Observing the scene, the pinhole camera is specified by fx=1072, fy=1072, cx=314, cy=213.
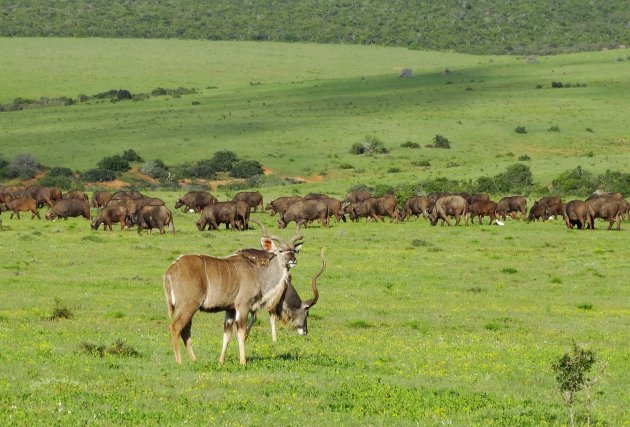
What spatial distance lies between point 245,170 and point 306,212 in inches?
1086

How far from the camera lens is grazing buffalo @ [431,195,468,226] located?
152 feet

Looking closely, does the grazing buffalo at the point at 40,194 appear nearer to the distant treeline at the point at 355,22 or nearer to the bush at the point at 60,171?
the bush at the point at 60,171

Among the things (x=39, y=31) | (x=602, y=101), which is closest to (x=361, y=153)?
(x=602, y=101)

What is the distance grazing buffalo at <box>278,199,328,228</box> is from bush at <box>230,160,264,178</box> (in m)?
26.9

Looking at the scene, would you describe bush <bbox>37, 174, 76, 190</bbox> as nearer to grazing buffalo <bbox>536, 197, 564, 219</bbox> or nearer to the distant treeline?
grazing buffalo <bbox>536, 197, 564, 219</bbox>

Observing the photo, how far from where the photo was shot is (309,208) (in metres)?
46.8

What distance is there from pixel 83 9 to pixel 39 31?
71.7 ft

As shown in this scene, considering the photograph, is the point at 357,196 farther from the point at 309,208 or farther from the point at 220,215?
the point at 220,215

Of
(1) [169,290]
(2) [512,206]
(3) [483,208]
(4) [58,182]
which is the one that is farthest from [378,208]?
(1) [169,290]

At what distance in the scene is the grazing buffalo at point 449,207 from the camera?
1822 inches

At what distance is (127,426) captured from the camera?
35.9 feet

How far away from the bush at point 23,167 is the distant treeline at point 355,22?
93082 millimetres

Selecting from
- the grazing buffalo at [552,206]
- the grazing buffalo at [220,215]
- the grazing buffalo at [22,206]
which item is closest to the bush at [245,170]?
the grazing buffalo at [22,206]

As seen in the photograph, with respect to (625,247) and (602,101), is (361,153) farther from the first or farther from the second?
(625,247)
